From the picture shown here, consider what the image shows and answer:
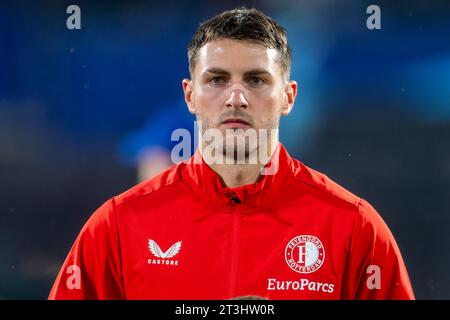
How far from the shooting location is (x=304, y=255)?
276cm

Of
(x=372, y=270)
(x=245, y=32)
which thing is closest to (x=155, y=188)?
(x=245, y=32)

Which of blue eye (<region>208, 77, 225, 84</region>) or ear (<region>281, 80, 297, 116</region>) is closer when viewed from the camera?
blue eye (<region>208, 77, 225, 84</region>)

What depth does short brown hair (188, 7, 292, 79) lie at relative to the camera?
114 inches

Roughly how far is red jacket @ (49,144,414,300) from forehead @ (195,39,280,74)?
15.8 inches

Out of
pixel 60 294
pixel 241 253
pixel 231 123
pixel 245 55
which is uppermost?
pixel 245 55

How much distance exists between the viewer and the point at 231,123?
272 centimetres

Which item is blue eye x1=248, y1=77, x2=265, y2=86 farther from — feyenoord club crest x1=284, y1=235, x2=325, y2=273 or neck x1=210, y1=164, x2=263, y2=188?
feyenoord club crest x1=284, y1=235, x2=325, y2=273

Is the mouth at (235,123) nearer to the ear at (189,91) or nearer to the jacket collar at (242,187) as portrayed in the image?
the jacket collar at (242,187)

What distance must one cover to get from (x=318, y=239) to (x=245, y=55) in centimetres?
84

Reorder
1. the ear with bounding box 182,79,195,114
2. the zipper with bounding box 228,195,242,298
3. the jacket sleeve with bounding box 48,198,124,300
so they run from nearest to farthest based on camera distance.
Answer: the zipper with bounding box 228,195,242,298 → the jacket sleeve with bounding box 48,198,124,300 → the ear with bounding box 182,79,195,114

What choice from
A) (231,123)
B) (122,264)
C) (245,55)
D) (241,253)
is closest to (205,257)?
(241,253)

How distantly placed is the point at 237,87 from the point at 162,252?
762mm

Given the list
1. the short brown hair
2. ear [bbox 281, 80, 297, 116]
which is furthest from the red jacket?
the short brown hair

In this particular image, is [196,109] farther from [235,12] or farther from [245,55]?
[235,12]
